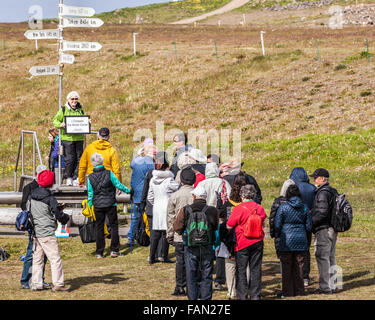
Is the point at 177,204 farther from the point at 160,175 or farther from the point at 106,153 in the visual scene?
the point at 106,153

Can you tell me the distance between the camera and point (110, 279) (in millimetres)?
10672

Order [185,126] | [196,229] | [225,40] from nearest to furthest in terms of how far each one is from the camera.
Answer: [196,229]
[185,126]
[225,40]

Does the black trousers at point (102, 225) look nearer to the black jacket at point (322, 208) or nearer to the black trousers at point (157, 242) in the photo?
the black trousers at point (157, 242)

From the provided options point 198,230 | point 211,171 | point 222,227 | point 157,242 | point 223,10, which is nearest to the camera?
point 198,230

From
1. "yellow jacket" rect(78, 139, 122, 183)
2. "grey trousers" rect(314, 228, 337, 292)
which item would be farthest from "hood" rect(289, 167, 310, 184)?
"yellow jacket" rect(78, 139, 122, 183)

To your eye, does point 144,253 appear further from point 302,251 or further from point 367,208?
point 367,208

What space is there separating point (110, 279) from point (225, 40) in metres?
51.2

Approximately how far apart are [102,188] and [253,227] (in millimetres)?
3985

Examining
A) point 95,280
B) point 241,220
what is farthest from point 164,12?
→ point 241,220

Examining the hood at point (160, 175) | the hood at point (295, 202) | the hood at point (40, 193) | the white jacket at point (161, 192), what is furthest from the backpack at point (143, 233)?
the hood at point (295, 202)

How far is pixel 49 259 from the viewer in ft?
31.2

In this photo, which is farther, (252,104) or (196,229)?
(252,104)

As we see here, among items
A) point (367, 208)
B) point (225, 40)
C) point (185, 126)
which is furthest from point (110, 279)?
point (225, 40)

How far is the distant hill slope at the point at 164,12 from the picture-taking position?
107 metres
